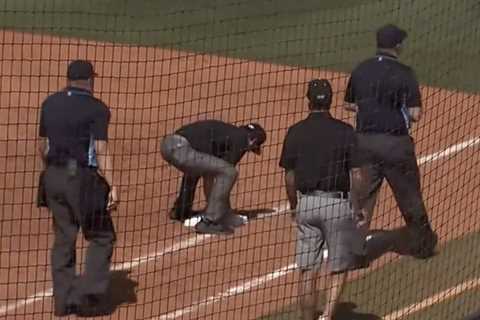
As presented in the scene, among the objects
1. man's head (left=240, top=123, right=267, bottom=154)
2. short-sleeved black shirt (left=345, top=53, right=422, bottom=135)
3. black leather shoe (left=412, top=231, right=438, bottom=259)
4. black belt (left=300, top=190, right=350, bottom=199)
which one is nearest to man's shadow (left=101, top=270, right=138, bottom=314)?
man's head (left=240, top=123, right=267, bottom=154)

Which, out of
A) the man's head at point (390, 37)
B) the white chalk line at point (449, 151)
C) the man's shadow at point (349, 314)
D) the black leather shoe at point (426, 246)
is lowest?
the man's shadow at point (349, 314)

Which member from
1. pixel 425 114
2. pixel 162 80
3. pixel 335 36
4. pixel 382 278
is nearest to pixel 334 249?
pixel 382 278

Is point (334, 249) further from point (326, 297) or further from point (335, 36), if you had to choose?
point (335, 36)

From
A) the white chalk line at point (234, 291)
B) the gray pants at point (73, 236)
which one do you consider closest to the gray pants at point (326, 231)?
the white chalk line at point (234, 291)

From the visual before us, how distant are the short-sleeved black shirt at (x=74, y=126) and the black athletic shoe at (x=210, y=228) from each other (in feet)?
6.48

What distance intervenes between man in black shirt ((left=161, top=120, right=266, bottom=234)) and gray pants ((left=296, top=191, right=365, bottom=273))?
A: 78.0 inches

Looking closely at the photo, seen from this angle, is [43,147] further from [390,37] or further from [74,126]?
[390,37]

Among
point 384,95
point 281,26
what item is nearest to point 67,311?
point 384,95

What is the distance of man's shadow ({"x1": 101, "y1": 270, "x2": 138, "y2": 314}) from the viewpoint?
376 inches

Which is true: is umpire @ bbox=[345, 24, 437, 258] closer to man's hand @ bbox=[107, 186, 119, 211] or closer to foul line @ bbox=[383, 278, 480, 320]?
foul line @ bbox=[383, 278, 480, 320]

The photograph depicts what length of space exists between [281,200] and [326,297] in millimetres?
2700

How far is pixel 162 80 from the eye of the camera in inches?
582

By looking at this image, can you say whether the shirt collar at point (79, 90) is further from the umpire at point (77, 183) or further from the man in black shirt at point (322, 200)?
the man in black shirt at point (322, 200)

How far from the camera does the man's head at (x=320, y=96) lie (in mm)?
8891
